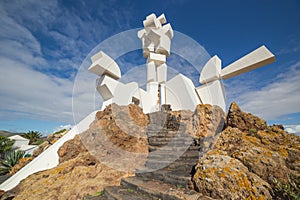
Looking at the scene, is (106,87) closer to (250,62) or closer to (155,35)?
(155,35)

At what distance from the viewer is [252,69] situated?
7648mm

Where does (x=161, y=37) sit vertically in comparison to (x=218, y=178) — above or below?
above

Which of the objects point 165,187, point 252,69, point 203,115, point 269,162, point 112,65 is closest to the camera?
point 269,162

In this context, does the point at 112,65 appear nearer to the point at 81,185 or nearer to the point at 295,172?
the point at 81,185

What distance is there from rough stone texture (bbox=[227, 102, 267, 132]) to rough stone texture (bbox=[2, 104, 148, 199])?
2817mm

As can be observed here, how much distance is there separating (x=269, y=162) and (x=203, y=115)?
333 centimetres

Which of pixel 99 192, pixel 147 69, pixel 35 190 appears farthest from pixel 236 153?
pixel 147 69

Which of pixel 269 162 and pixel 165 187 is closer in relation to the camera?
pixel 269 162

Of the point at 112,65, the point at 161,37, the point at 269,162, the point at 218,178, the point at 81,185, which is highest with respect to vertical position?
the point at 161,37

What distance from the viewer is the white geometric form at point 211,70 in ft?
29.7

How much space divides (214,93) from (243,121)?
18.2 ft

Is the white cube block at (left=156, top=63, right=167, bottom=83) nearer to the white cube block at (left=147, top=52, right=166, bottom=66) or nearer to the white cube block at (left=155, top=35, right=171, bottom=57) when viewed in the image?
the white cube block at (left=147, top=52, right=166, bottom=66)

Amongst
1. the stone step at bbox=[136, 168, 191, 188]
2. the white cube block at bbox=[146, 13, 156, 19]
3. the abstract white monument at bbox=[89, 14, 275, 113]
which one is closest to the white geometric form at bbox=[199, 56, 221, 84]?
the abstract white monument at bbox=[89, 14, 275, 113]

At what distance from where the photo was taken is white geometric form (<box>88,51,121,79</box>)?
28.3 feet
